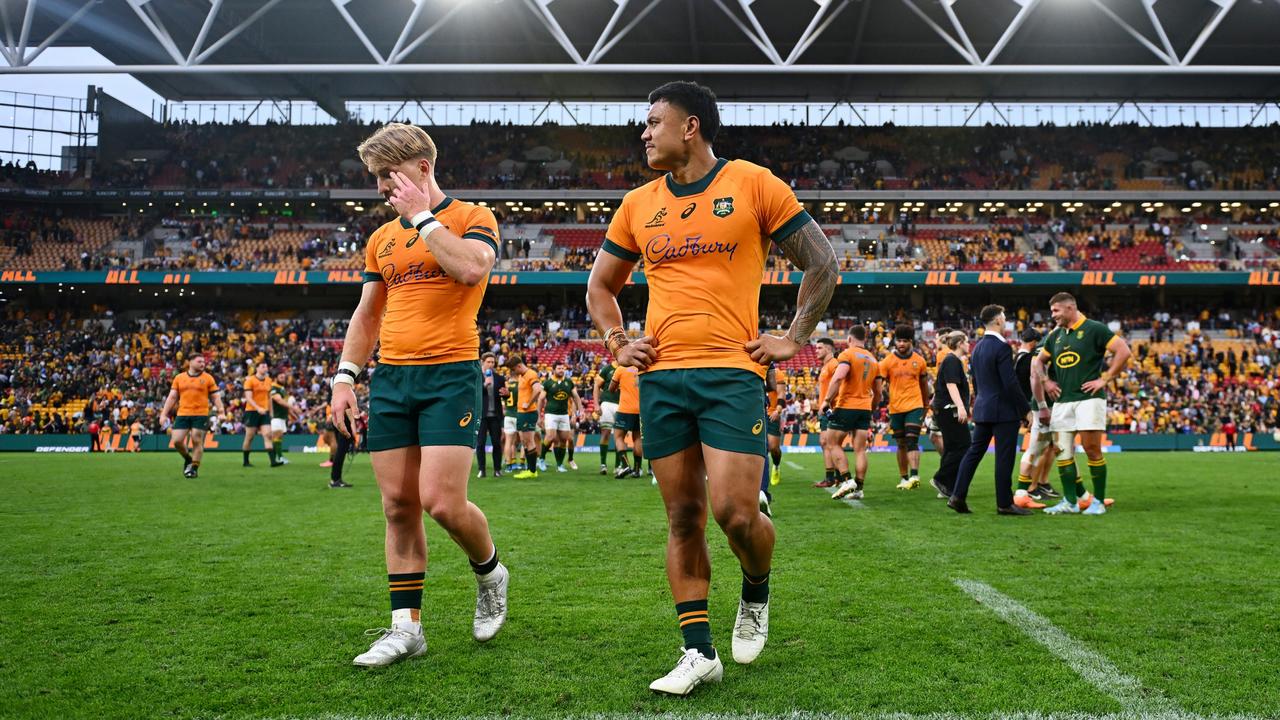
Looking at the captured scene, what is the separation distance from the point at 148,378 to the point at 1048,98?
43.3m

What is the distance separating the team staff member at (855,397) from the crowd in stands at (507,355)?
16897 millimetres

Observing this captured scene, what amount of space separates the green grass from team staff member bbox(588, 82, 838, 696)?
0.54m

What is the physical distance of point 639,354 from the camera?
3.45 meters

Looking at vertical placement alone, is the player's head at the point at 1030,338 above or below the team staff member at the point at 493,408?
above

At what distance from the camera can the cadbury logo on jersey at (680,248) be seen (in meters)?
3.49

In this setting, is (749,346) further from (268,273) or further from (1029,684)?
(268,273)

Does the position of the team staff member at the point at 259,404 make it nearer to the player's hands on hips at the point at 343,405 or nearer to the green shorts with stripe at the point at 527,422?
the green shorts with stripe at the point at 527,422

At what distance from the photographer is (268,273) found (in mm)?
38750

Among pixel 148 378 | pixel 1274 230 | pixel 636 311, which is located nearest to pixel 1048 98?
pixel 1274 230

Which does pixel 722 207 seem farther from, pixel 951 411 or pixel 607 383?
pixel 607 383

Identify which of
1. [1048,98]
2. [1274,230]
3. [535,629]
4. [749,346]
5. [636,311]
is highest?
[1048,98]

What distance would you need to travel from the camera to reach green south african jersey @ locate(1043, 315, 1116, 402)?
8.87 meters

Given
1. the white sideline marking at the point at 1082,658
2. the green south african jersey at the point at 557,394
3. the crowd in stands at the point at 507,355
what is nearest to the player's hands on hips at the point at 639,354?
the white sideline marking at the point at 1082,658

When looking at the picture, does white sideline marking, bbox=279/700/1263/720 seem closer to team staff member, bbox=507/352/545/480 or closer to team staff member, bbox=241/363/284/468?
team staff member, bbox=507/352/545/480
